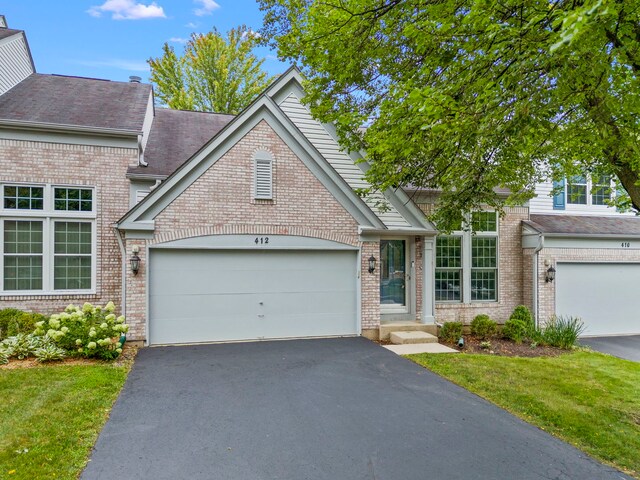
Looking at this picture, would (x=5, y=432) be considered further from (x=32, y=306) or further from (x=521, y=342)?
(x=521, y=342)

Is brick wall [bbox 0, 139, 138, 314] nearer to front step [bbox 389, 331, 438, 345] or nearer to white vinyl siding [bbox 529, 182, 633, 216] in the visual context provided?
front step [bbox 389, 331, 438, 345]

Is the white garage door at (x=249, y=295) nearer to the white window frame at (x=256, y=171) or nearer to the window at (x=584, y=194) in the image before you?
the white window frame at (x=256, y=171)

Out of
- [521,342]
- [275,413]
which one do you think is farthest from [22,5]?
[521,342]

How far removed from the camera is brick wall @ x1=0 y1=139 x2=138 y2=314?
9109 millimetres

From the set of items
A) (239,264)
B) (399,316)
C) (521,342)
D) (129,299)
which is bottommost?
(521,342)

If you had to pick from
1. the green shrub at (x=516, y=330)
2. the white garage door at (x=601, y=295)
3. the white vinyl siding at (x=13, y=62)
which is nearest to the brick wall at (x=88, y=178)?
the white vinyl siding at (x=13, y=62)

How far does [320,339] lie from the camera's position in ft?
30.1

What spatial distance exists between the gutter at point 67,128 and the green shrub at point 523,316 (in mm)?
11503

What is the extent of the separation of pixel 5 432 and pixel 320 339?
6019mm

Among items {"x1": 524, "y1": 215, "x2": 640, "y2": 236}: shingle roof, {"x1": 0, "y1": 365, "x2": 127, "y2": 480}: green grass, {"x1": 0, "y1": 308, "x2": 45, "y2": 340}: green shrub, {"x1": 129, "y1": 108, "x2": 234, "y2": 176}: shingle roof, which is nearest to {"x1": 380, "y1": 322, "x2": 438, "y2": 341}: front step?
{"x1": 524, "y1": 215, "x2": 640, "y2": 236}: shingle roof

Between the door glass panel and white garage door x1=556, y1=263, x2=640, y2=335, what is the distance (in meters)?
5.19

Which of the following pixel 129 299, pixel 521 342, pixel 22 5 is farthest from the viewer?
pixel 22 5

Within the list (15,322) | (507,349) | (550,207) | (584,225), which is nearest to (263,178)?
(15,322)

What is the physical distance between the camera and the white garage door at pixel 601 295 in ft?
39.1
